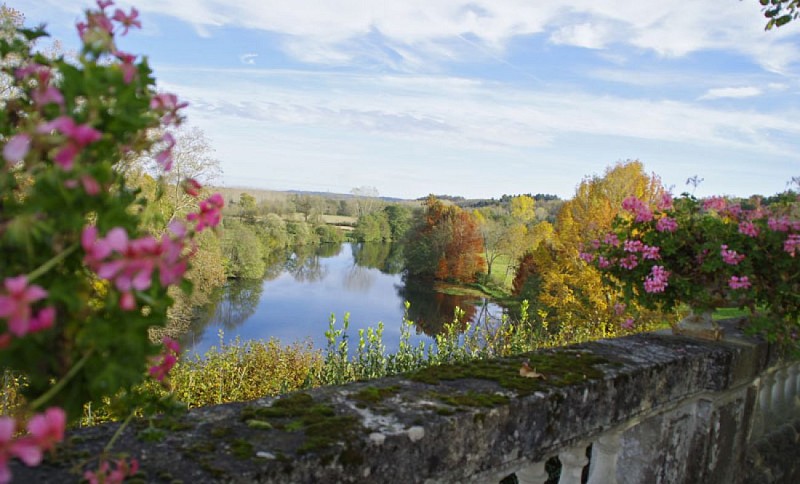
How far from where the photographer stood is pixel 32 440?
70 centimetres

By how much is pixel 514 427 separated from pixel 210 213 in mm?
1304

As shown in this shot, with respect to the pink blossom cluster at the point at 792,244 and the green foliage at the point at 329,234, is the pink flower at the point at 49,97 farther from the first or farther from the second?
the green foliage at the point at 329,234

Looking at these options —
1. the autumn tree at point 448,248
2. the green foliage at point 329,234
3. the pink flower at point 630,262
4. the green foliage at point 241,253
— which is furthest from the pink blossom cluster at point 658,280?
the green foliage at point 329,234

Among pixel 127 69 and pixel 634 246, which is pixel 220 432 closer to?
pixel 127 69

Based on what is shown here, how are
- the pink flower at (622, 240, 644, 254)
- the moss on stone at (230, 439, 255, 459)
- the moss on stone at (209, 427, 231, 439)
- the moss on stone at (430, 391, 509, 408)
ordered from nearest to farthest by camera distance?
the moss on stone at (230, 439, 255, 459) < the moss on stone at (209, 427, 231, 439) < the moss on stone at (430, 391, 509, 408) < the pink flower at (622, 240, 644, 254)

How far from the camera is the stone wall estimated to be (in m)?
1.40

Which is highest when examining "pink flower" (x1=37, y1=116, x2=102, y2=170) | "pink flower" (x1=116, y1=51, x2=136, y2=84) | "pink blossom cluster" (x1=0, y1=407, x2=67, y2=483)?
"pink flower" (x1=116, y1=51, x2=136, y2=84)

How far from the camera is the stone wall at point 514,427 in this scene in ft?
4.59

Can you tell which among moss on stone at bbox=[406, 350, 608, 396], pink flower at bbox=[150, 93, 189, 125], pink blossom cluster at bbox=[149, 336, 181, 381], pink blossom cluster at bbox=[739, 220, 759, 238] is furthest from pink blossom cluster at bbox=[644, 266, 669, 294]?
pink flower at bbox=[150, 93, 189, 125]

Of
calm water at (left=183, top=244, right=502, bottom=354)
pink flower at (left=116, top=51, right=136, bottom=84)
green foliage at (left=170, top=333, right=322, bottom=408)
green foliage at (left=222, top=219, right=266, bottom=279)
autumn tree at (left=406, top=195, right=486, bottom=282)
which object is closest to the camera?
pink flower at (left=116, top=51, right=136, bottom=84)

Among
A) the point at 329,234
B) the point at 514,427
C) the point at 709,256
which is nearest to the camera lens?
the point at 514,427

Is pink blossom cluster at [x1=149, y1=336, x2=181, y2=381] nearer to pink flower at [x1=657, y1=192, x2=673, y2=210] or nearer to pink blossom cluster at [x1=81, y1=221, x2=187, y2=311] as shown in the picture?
pink blossom cluster at [x1=81, y1=221, x2=187, y2=311]

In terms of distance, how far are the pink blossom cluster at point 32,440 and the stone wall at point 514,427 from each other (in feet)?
1.41

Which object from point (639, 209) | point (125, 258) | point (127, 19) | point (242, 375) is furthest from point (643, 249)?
point (242, 375)
